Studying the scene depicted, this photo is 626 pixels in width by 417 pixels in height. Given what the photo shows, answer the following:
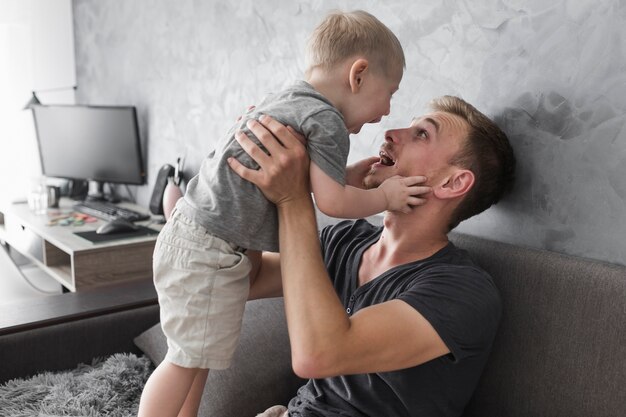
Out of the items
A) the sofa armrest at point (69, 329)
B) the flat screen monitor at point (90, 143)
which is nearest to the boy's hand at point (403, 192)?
the sofa armrest at point (69, 329)

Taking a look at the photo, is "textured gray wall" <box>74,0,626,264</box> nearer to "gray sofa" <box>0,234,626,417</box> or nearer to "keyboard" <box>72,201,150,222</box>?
"gray sofa" <box>0,234,626,417</box>

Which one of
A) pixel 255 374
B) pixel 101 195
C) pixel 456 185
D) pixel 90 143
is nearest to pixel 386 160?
pixel 456 185

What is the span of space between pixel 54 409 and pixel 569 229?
1301 millimetres

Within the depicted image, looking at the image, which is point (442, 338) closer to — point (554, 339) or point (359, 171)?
point (554, 339)

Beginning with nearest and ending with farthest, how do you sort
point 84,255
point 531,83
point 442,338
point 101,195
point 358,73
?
point 442,338 < point 358,73 < point 531,83 < point 84,255 < point 101,195

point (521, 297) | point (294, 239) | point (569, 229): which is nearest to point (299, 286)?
point (294, 239)

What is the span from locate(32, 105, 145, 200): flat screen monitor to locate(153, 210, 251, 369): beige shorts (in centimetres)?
226

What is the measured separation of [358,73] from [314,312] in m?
0.48

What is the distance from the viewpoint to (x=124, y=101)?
147 inches

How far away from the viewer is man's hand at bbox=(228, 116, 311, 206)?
1200mm

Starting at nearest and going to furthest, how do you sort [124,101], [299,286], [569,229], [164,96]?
[299,286] → [569,229] → [164,96] → [124,101]

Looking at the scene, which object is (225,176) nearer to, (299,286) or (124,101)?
(299,286)

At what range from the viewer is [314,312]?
1170mm

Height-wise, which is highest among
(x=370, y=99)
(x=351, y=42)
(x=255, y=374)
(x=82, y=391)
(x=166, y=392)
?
(x=351, y=42)
